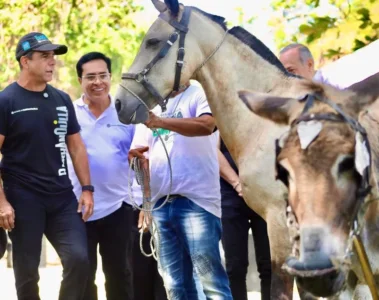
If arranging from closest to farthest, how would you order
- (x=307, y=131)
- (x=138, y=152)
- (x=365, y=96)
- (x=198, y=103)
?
(x=307, y=131), (x=365, y=96), (x=198, y=103), (x=138, y=152)

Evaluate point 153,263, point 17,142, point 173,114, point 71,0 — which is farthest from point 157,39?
point 71,0

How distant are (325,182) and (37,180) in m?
4.10

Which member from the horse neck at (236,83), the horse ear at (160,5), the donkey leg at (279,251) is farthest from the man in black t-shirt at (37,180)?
the donkey leg at (279,251)

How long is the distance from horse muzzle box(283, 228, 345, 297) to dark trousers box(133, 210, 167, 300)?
481 centimetres

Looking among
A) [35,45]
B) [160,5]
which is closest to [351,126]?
[160,5]

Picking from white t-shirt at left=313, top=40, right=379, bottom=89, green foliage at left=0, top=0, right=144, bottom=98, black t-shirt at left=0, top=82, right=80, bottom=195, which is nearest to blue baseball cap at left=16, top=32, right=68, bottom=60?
black t-shirt at left=0, top=82, right=80, bottom=195

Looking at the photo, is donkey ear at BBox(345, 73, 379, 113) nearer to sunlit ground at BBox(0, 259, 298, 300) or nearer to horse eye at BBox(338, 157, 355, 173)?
horse eye at BBox(338, 157, 355, 173)

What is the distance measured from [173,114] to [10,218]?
5.15 ft

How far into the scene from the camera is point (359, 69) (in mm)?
7645

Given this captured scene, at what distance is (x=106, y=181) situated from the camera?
9.14 metres

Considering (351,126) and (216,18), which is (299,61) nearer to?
(216,18)

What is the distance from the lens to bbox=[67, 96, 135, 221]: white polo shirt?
911cm

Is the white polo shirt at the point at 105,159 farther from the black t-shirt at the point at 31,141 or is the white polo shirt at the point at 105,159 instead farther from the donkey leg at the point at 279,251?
the donkey leg at the point at 279,251

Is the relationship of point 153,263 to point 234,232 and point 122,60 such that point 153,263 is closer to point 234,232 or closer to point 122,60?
point 234,232
